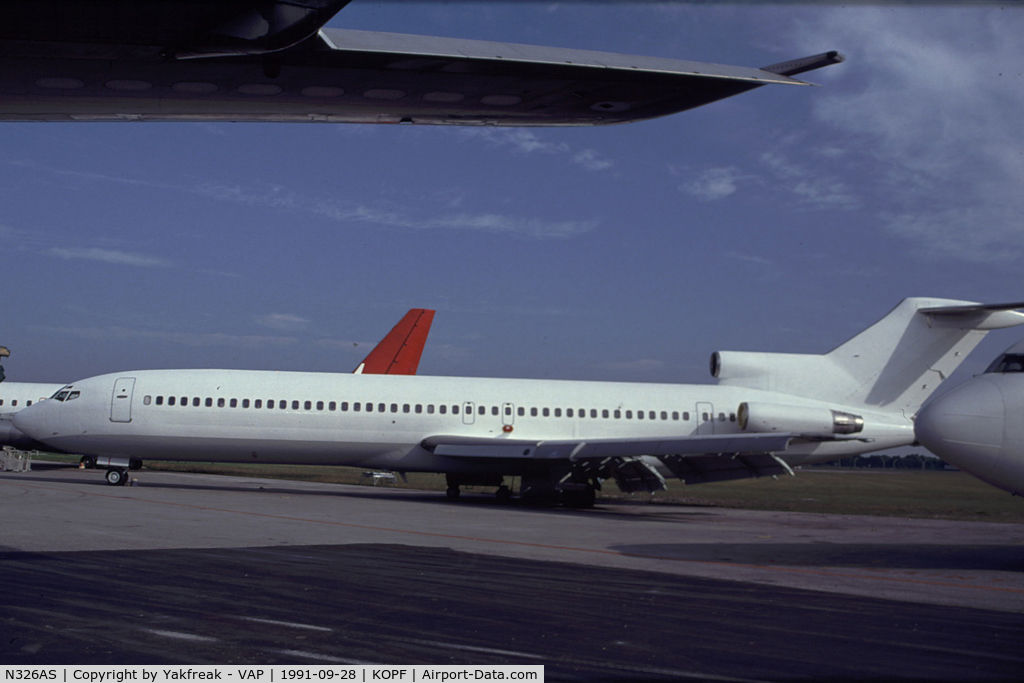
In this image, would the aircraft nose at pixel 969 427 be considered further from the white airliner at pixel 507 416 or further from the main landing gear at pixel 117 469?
the main landing gear at pixel 117 469

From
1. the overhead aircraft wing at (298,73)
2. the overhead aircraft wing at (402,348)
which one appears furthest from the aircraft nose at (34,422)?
the overhead aircraft wing at (298,73)

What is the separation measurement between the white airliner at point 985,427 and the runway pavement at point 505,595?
1.41m

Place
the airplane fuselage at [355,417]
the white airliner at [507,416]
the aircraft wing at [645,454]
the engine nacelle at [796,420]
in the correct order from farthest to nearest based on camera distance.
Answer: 1. the engine nacelle at [796,420]
2. the airplane fuselage at [355,417]
3. the white airliner at [507,416]
4. the aircraft wing at [645,454]

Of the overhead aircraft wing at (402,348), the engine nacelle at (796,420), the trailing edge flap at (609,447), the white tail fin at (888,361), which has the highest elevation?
the overhead aircraft wing at (402,348)

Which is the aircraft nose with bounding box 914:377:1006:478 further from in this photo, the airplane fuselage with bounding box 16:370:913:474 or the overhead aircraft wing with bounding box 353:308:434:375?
the overhead aircraft wing with bounding box 353:308:434:375

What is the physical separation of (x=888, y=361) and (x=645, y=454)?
30.0ft

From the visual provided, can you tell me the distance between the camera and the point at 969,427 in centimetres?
1034

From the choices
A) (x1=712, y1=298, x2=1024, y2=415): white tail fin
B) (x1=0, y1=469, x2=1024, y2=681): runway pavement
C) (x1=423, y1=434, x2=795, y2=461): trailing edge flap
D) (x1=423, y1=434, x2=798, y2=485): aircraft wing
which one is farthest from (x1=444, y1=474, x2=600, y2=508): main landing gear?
(x1=712, y1=298, x2=1024, y2=415): white tail fin

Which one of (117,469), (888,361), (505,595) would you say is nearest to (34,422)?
(117,469)

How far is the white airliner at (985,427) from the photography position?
1016 centimetres

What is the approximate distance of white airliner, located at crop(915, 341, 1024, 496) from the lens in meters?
10.2

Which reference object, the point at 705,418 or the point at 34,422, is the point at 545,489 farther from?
the point at 34,422

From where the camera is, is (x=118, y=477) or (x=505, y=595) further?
(x=118, y=477)

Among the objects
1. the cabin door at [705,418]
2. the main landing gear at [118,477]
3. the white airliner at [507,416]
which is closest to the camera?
the white airliner at [507,416]
